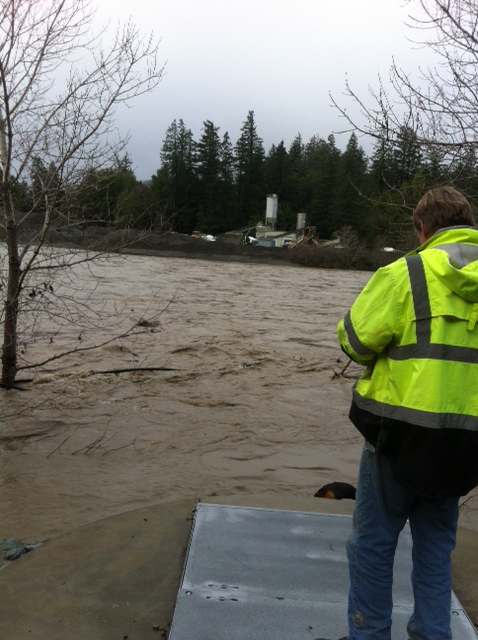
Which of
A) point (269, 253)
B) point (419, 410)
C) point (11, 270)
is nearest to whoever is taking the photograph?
point (419, 410)

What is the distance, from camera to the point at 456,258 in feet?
7.58

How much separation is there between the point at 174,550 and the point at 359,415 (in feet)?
5.68

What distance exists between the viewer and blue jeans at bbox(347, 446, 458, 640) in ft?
7.86

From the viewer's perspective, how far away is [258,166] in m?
86.6

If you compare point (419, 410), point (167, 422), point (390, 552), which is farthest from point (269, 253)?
point (419, 410)

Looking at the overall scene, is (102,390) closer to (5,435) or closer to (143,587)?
(5,435)

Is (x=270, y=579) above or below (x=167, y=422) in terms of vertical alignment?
above

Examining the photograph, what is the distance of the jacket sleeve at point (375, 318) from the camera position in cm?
233

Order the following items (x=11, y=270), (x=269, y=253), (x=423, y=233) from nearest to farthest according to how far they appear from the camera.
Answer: (x=423, y=233), (x=11, y=270), (x=269, y=253)

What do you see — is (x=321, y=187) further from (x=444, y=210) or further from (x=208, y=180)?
(x=444, y=210)

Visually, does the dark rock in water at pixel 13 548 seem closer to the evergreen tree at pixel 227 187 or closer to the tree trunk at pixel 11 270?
the tree trunk at pixel 11 270

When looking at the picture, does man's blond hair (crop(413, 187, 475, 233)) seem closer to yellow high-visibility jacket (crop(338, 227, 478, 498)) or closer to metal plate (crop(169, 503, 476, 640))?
yellow high-visibility jacket (crop(338, 227, 478, 498))

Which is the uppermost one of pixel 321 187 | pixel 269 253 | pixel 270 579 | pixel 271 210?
pixel 321 187

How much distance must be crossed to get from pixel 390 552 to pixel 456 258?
41.8 inches
